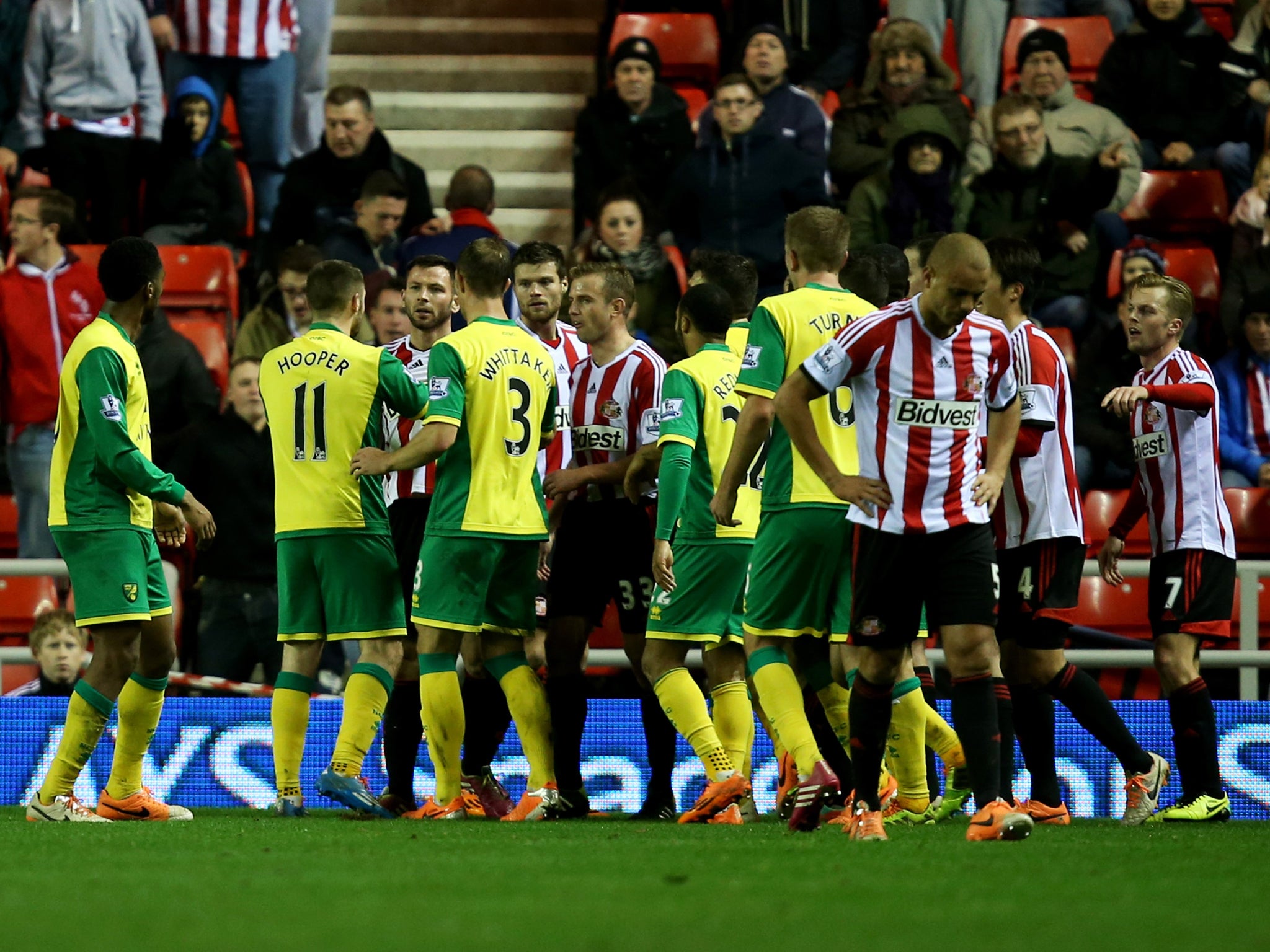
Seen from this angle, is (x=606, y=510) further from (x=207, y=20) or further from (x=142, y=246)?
(x=207, y=20)

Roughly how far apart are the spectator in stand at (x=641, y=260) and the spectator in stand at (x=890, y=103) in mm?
1947

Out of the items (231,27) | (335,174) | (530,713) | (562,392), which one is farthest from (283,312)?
(530,713)

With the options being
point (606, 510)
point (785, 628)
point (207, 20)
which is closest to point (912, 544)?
point (785, 628)

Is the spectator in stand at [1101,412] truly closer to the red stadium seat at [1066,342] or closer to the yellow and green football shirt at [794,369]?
the red stadium seat at [1066,342]

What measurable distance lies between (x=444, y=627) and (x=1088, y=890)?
315cm

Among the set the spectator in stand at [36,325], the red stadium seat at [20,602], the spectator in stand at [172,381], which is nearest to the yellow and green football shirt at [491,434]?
the spectator in stand at [172,381]

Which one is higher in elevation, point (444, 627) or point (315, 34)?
point (315, 34)

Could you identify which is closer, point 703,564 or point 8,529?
point 703,564

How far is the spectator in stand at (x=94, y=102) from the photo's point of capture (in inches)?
491

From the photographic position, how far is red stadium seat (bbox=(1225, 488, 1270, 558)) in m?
10.6

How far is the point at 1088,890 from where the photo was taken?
15.4ft

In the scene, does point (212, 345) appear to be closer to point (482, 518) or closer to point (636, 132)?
point (636, 132)

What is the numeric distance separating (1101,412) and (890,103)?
2655 millimetres

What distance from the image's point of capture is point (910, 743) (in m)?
6.77
